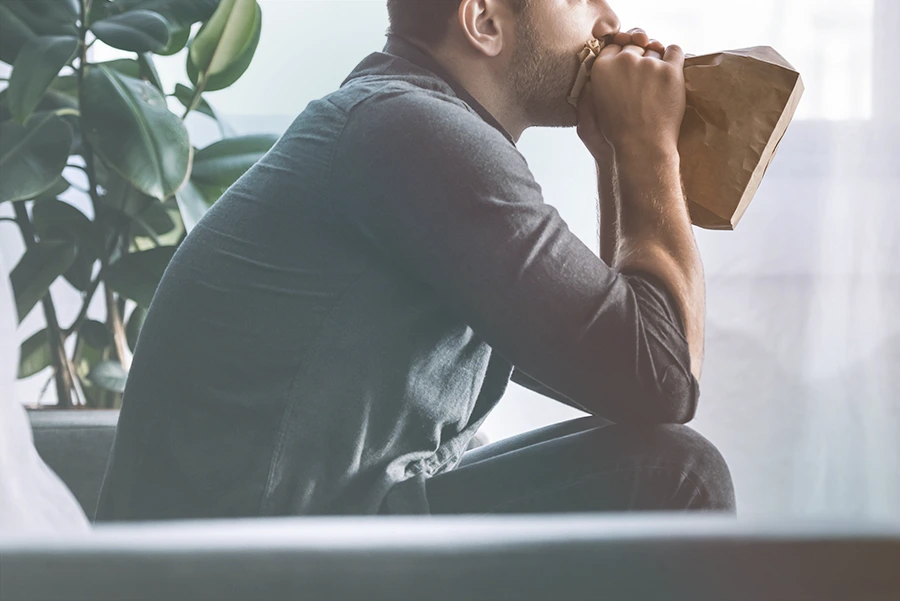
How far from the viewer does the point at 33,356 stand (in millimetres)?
1780

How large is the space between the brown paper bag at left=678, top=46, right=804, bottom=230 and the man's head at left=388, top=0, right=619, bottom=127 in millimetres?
129

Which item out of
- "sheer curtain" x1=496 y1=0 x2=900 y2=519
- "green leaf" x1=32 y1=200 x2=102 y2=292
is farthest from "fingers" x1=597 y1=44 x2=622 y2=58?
"sheer curtain" x1=496 y1=0 x2=900 y2=519

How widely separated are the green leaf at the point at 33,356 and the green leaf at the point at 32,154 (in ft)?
1.13

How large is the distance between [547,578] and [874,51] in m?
2.18

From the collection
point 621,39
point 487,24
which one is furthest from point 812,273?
point 487,24

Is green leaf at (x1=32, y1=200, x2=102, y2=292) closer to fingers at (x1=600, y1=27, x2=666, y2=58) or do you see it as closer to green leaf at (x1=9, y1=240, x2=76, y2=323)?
green leaf at (x1=9, y1=240, x2=76, y2=323)

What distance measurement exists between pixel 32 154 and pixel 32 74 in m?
0.15

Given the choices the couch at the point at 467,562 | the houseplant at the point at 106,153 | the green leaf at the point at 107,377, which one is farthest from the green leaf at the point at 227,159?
the couch at the point at 467,562

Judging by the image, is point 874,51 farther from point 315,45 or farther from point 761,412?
point 315,45

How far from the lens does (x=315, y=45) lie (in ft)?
7.32

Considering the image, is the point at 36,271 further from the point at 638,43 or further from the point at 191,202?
the point at 638,43

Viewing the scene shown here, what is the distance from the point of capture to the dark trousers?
2.70ft

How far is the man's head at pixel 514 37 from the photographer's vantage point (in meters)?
0.99

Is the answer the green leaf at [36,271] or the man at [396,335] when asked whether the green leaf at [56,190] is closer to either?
the green leaf at [36,271]
